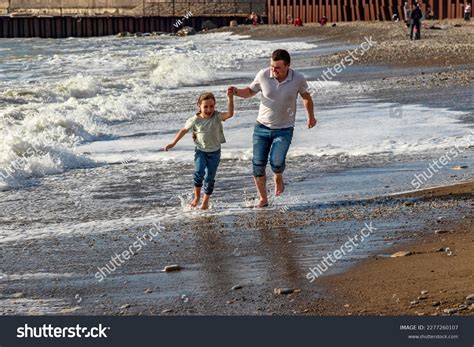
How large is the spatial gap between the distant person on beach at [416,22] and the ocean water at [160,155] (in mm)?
18785

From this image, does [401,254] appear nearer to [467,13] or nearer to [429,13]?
[467,13]

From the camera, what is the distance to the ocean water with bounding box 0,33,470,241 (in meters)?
11.9

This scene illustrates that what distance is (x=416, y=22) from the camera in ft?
153

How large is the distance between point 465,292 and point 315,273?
1.35 m

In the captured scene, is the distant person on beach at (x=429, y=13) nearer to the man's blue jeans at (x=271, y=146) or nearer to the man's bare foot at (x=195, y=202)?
the man's blue jeans at (x=271, y=146)

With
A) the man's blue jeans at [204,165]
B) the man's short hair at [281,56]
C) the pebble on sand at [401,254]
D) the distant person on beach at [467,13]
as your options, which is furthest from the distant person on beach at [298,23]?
the pebble on sand at [401,254]

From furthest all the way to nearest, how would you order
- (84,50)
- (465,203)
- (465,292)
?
(84,50)
(465,203)
(465,292)

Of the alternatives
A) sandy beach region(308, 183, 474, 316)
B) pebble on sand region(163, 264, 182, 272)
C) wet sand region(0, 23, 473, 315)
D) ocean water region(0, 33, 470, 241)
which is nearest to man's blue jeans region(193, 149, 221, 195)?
ocean water region(0, 33, 470, 241)

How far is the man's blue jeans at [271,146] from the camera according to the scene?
11549 millimetres

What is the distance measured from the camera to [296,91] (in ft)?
37.4

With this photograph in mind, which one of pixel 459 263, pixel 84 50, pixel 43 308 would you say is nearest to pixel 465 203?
pixel 459 263

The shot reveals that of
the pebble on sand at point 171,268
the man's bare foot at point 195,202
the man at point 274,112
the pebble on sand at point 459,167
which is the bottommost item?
the man's bare foot at point 195,202

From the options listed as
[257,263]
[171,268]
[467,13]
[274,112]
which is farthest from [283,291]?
[467,13]
